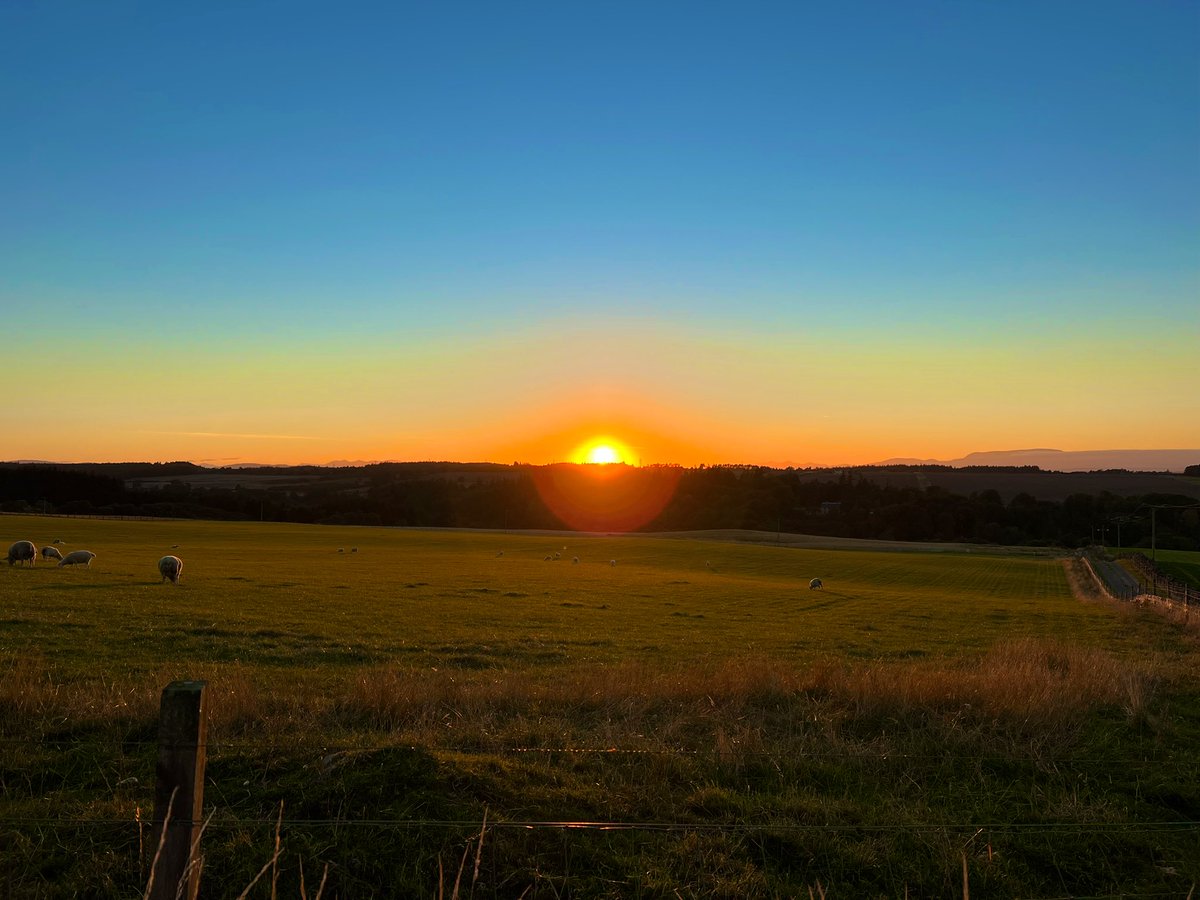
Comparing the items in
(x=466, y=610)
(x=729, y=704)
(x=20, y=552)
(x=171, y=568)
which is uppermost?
(x=729, y=704)

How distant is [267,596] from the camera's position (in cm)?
3372

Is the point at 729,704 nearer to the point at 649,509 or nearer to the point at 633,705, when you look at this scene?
the point at 633,705

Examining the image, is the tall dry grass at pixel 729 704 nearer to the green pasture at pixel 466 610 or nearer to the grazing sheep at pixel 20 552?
the green pasture at pixel 466 610

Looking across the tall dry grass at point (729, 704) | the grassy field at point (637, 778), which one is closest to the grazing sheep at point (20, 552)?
the grassy field at point (637, 778)

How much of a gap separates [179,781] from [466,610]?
28403 millimetres

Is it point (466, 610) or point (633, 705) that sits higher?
point (633, 705)

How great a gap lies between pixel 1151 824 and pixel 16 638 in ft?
71.4

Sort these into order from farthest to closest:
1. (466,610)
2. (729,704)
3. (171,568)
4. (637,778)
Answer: (171,568) < (466,610) < (729,704) < (637,778)

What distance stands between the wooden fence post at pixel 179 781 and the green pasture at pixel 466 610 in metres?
11.2

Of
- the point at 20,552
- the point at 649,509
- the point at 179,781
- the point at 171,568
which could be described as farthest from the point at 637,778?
the point at 649,509

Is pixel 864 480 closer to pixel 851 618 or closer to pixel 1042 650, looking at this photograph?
pixel 851 618

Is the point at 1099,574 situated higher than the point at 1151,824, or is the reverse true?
the point at 1151,824

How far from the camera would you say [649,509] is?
6850 inches

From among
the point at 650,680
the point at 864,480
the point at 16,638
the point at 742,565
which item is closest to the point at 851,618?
the point at 650,680
